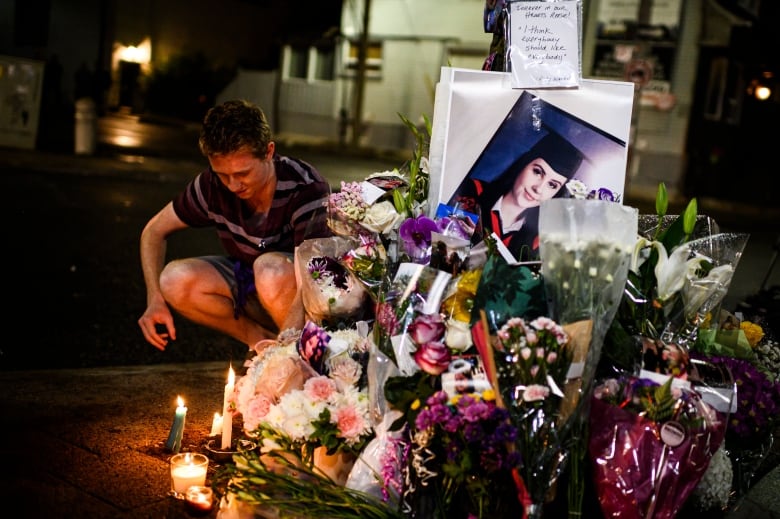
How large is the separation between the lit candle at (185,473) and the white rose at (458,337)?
3.25 ft

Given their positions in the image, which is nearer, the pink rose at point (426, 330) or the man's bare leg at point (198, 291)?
the pink rose at point (426, 330)

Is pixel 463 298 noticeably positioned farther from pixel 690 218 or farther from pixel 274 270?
pixel 274 270

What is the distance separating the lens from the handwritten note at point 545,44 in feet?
11.4

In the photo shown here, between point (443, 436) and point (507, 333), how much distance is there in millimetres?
366

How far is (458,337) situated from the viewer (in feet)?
9.05

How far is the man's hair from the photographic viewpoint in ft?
12.3

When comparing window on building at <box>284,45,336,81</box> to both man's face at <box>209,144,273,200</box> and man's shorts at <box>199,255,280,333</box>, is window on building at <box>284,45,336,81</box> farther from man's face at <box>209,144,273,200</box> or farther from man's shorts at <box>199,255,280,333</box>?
man's face at <box>209,144,273,200</box>

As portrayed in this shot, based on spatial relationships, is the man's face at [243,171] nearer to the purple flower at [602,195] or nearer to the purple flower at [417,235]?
the purple flower at [417,235]

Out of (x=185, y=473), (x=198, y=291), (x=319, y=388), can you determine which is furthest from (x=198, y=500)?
(x=198, y=291)

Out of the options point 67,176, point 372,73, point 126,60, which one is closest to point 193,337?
point 67,176

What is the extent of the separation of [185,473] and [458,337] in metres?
1.08

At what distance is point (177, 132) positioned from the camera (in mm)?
29453

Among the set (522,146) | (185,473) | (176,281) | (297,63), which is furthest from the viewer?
(297,63)

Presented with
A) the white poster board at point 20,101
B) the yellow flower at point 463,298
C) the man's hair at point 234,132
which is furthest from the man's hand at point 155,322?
the white poster board at point 20,101
